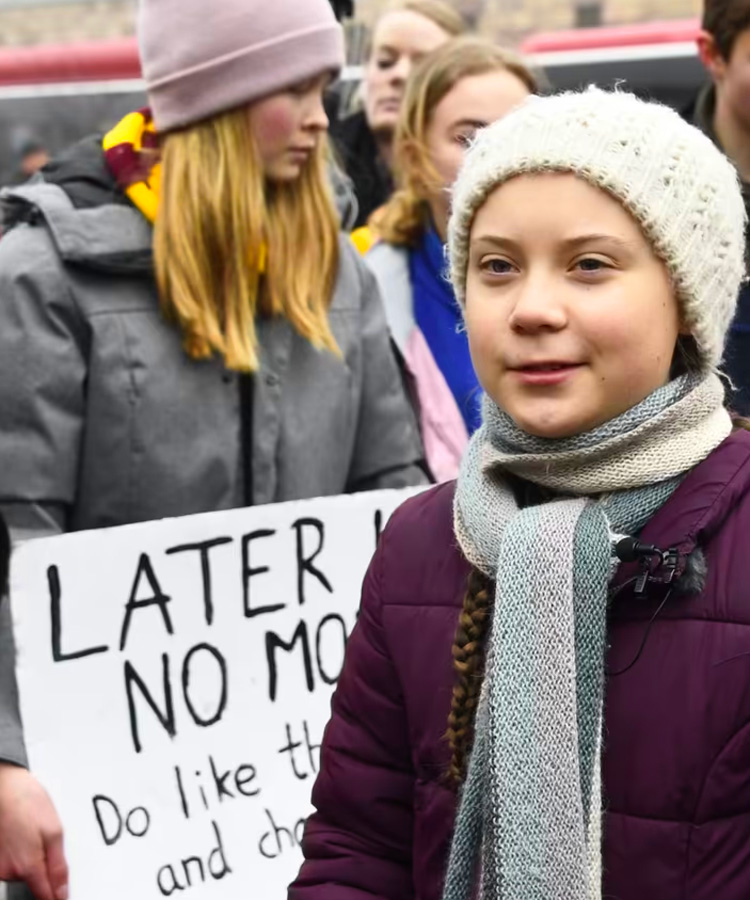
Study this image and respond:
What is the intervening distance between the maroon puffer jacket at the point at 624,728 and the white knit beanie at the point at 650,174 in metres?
0.18

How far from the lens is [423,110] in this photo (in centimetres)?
378

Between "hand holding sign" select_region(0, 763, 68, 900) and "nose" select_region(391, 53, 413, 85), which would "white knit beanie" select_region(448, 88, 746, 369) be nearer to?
"hand holding sign" select_region(0, 763, 68, 900)

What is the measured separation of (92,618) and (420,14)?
2860mm

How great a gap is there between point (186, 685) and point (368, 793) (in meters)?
0.85

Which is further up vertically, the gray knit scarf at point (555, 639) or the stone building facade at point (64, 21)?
the gray knit scarf at point (555, 639)

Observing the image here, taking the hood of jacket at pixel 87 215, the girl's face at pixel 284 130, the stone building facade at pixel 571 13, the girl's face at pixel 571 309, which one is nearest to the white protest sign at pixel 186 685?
the hood of jacket at pixel 87 215

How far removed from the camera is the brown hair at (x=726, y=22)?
10.3ft

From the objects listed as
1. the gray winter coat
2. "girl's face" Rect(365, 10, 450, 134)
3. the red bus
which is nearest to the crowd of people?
the gray winter coat

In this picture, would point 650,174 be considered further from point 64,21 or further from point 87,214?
point 64,21

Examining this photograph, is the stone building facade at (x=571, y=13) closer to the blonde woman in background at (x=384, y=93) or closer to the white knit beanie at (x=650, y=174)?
the blonde woman in background at (x=384, y=93)

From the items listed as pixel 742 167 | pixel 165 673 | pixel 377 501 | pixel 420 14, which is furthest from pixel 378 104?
pixel 165 673

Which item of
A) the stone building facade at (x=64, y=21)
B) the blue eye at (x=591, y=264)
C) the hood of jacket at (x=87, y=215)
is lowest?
the stone building facade at (x=64, y=21)

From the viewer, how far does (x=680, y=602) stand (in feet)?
5.70

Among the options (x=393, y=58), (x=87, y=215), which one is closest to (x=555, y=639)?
(x=87, y=215)
